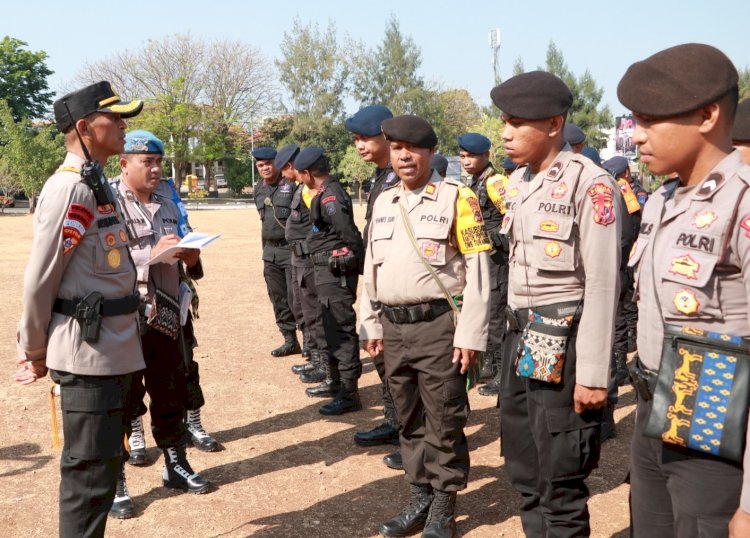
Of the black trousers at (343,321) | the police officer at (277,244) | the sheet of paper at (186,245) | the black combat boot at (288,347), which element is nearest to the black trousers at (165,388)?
the sheet of paper at (186,245)

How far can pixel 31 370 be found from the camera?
332 centimetres

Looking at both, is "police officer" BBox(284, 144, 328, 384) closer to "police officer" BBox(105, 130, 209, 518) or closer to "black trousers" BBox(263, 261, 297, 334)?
"black trousers" BBox(263, 261, 297, 334)

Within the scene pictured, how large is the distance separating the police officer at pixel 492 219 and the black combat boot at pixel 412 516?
2.99 metres

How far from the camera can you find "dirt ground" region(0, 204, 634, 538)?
427 centimetres

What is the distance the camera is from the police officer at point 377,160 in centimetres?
521

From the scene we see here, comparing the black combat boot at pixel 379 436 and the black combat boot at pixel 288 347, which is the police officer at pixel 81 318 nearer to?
the black combat boot at pixel 379 436

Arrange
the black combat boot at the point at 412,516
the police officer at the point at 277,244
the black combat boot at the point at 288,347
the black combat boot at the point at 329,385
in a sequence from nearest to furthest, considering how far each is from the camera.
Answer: the black combat boot at the point at 412,516, the black combat boot at the point at 329,385, the police officer at the point at 277,244, the black combat boot at the point at 288,347

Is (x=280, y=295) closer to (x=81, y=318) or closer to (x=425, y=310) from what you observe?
(x=425, y=310)

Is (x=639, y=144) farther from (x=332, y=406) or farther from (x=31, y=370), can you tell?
(x=332, y=406)

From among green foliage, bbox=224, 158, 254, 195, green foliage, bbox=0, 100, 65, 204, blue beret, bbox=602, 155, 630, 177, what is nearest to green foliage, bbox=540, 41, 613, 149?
green foliage, bbox=224, 158, 254, 195

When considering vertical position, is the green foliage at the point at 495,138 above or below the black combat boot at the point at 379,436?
above

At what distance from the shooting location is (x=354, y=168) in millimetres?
53875

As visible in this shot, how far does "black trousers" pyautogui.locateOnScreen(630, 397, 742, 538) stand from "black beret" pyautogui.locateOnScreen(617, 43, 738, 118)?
39.1 inches

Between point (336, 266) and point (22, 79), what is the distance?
203ft
